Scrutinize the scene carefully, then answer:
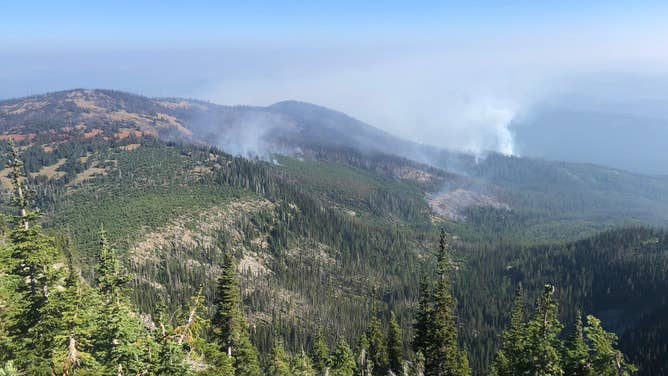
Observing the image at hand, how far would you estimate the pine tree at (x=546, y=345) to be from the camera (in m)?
29.8

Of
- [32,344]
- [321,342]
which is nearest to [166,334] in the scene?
[32,344]

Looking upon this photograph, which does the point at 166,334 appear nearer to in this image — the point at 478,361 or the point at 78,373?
the point at 78,373

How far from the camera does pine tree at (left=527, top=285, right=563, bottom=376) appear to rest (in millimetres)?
29828

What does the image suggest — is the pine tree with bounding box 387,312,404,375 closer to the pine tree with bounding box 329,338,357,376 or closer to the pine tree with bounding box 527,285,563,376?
the pine tree with bounding box 329,338,357,376

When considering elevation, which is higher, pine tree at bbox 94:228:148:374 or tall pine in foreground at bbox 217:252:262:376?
pine tree at bbox 94:228:148:374

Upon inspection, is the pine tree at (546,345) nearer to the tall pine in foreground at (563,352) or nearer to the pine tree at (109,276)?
the tall pine in foreground at (563,352)

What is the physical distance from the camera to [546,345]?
29875mm

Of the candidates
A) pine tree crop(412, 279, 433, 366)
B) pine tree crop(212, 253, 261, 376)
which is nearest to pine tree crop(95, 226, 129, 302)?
pine tree crop(212, 253, 261, 376)

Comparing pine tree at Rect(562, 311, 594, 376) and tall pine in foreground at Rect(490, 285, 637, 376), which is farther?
pine tree at Rect(562, 311, 594, 376)

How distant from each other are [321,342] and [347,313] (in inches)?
3671

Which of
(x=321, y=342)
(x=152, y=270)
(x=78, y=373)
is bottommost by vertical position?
(x=152, y=270)

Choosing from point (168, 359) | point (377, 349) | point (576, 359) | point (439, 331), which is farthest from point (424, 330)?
point (377, 349)

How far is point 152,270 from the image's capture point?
548ft

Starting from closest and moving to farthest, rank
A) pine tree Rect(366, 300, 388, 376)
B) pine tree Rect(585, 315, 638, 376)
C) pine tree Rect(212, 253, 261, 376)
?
1. pine tree Rect(585, 315, 638, 376)
2. pine tree Rect(212, 253, 261, 376)
3. pine tree Rect(366, 300, 388, 376)
